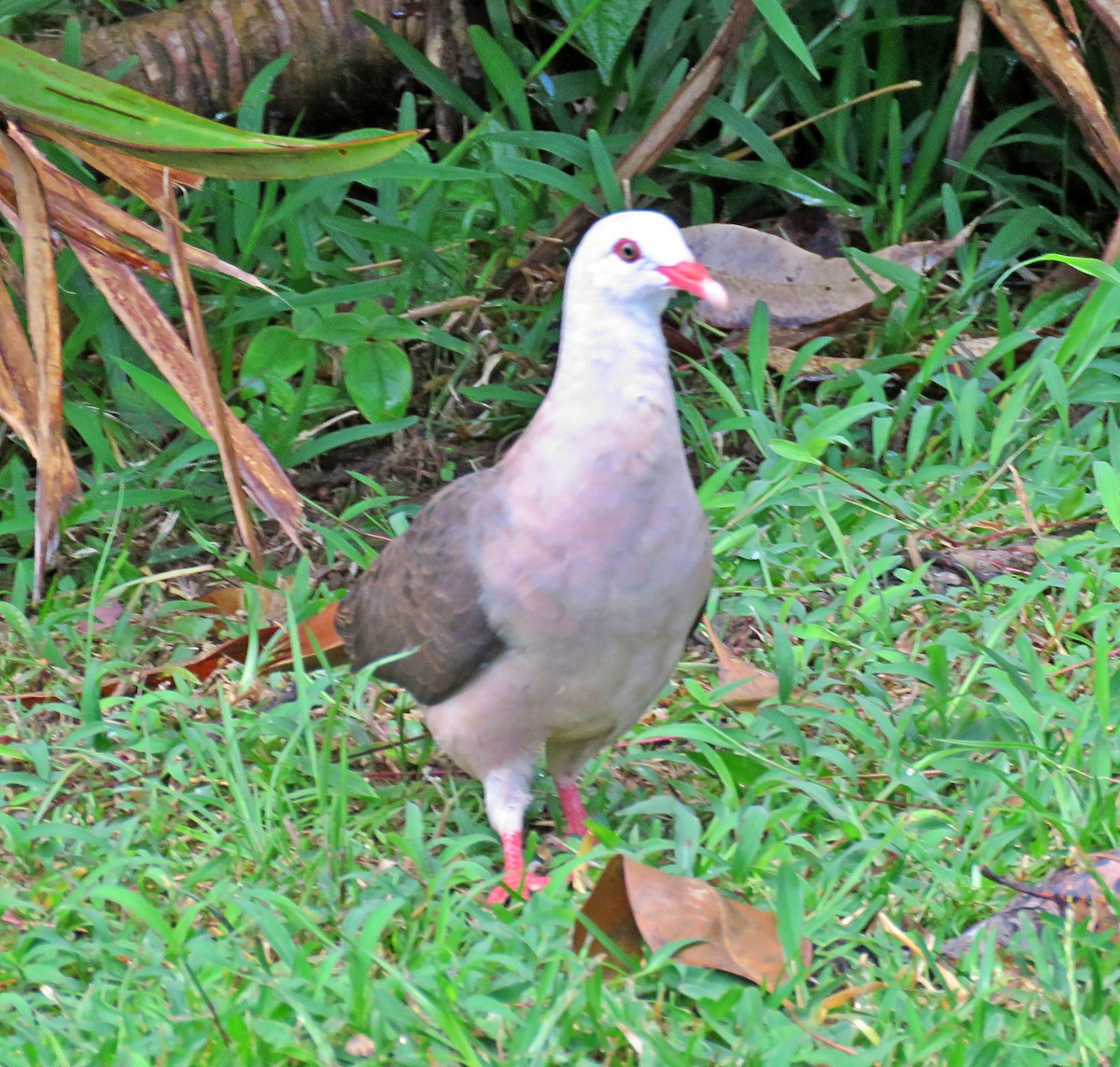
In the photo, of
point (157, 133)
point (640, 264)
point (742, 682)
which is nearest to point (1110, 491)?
point (742, 682)

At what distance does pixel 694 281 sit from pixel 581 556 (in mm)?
512

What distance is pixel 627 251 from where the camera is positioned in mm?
2725

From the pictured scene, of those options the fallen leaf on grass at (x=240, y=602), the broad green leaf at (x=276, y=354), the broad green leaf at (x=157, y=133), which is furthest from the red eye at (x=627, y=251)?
the broad green leaf at (x=276, y=354)

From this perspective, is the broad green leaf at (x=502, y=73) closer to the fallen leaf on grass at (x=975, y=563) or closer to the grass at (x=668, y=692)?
the grass at (x=668, y=692)

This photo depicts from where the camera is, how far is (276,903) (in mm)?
2557

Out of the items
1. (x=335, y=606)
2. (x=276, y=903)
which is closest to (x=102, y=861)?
(x=276, y=903)

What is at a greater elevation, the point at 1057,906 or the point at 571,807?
the point at 1057,906

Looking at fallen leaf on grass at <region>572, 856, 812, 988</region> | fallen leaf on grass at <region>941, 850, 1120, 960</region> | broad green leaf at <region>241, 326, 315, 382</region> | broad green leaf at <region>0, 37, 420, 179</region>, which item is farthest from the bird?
broad green leaf at <region>241, 326, 315, 382</region>

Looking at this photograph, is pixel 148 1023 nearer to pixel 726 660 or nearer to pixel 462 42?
pixel 726 660

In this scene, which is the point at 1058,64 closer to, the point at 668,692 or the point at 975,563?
the point at 975,563

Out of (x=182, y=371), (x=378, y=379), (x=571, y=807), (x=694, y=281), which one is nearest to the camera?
(x=694, y=281)

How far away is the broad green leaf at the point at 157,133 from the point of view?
2799 mm

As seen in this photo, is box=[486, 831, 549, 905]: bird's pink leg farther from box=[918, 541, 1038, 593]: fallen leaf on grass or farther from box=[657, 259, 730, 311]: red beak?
box=[918, 541, 1038, 593]: fallen leaf on grass

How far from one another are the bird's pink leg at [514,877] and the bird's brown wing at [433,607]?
297 mm
